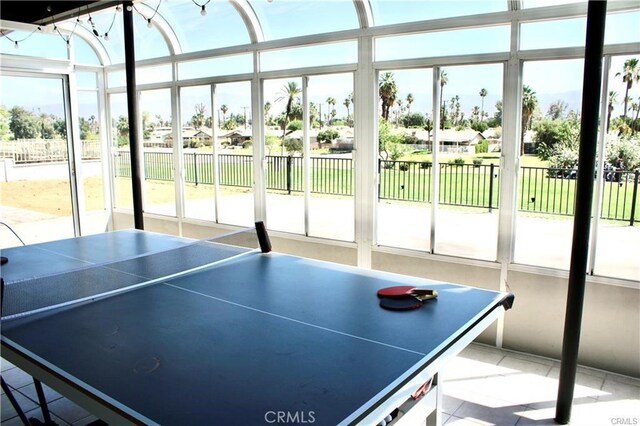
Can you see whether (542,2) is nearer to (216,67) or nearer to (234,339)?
(234,339)

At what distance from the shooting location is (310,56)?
16.6 ft

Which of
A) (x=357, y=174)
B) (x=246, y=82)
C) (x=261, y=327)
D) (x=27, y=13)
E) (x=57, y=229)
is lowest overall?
(x=57, y=229)

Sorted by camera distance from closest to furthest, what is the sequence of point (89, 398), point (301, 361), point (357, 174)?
point (89, 398) → point (301, 361) → point (357, 174)

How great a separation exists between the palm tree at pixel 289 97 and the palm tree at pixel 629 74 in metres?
2.86

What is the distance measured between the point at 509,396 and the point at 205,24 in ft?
15.9

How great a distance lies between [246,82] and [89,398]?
4.56m

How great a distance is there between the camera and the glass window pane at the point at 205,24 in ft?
18.1

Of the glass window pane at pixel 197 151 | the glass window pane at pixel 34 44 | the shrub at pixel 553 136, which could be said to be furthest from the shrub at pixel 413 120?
the glass window pane at pixel 34 44

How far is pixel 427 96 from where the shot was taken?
4.39m

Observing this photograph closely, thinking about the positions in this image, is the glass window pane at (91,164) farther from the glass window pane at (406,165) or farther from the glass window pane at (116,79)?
the glass window pane at (406,165)

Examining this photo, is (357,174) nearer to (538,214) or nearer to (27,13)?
(538,214)

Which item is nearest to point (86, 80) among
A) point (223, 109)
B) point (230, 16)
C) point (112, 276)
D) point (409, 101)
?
point (223, 109)

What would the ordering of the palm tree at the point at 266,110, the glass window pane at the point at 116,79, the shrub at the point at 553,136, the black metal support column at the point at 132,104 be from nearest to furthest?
the shrub at the point at 553,136 < the black metal support column at the point at 132,104 < the palm tree at the point at 266,110 < the glass window pane at the point at 116,79

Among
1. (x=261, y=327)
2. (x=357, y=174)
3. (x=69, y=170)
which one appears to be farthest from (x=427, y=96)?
(x=69, y=170)
